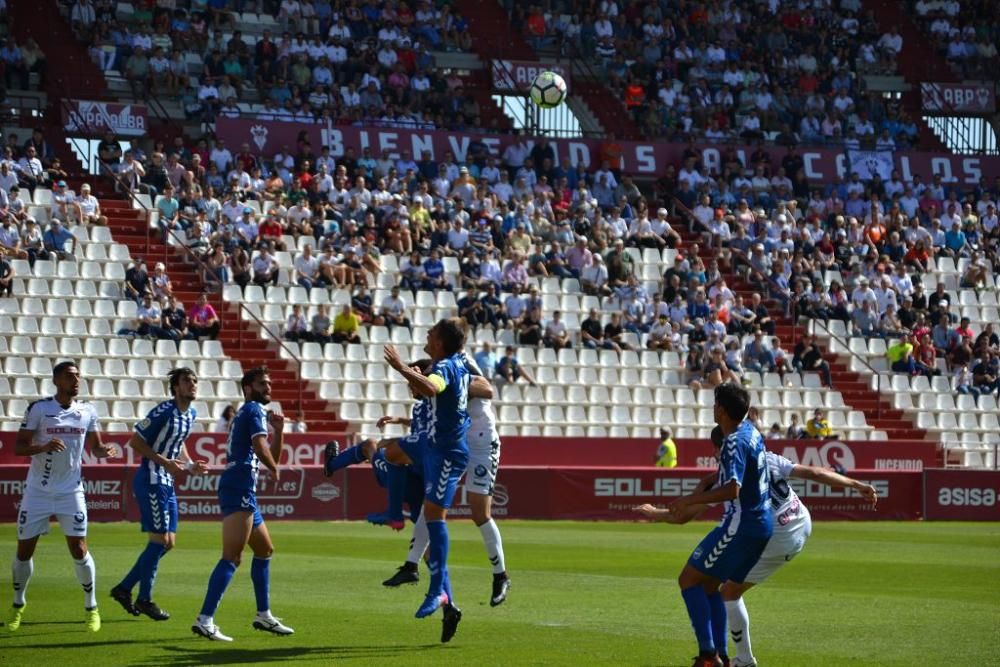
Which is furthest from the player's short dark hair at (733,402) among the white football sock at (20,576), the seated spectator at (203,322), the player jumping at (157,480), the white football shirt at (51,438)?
the seated spectator at (203,322)

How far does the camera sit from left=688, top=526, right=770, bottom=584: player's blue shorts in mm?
11070

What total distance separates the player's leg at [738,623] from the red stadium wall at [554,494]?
Answer: 18681 millimetres

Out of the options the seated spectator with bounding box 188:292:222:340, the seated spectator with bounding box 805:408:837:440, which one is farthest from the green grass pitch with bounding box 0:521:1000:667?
the seated spectator with bounding box 805:408:837:440

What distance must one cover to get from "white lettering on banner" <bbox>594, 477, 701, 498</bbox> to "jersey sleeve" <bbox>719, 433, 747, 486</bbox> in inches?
822

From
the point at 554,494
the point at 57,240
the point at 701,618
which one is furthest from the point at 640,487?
the point at 701,618

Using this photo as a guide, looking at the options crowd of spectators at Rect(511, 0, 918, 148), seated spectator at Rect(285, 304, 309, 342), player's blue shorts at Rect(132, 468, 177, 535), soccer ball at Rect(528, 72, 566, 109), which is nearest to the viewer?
player's blue shorts at Rect(132, 468, 177, 535)

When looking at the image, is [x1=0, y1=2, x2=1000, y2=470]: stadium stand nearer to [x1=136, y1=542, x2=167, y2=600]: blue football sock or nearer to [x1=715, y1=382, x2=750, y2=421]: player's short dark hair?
[x1=136, y1=542, x2=167, y2=600]: blue football sock

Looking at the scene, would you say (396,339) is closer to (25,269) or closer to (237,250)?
(237,250)

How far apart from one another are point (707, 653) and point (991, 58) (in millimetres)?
44147

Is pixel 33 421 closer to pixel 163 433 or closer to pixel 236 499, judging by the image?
pixel 163 433

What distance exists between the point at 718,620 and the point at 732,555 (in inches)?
27.2

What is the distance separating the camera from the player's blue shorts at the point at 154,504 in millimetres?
14375

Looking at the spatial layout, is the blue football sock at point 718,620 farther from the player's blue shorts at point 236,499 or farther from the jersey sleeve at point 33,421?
the jersey sleeve at point 33,421

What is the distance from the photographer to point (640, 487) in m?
31.8
